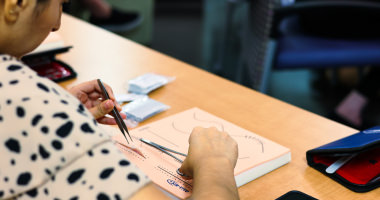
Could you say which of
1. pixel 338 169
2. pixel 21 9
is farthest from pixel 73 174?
pixel 338 169

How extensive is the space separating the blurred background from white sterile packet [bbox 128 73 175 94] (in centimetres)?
78

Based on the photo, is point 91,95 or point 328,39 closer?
point 91,95

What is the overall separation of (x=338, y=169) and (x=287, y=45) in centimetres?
112

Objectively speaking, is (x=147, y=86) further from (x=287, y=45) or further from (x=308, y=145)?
(x=287, y=45)

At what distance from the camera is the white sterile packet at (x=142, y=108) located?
2.97 ft

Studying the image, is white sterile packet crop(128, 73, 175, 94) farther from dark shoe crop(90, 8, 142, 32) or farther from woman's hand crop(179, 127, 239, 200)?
dark shoe crop(90, 8, 142, 32)

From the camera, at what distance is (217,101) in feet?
3.28

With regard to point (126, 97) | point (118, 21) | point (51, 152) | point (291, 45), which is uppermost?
point (51, 152)

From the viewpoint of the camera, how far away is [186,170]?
0.66m

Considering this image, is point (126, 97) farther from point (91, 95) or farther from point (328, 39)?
point (328, 39)

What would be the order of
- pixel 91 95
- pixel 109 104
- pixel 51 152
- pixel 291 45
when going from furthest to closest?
pixel 291 45 → pixel 91 95 → pixel 109 104 → pixel 51 152

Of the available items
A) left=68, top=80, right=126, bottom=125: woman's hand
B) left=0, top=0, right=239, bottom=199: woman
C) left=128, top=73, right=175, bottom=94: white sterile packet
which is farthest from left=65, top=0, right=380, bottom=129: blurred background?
left=0, top=0, right=239, bottom=199: woman

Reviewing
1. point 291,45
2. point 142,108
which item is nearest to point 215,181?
point 142,108

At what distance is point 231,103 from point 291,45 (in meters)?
0.90
